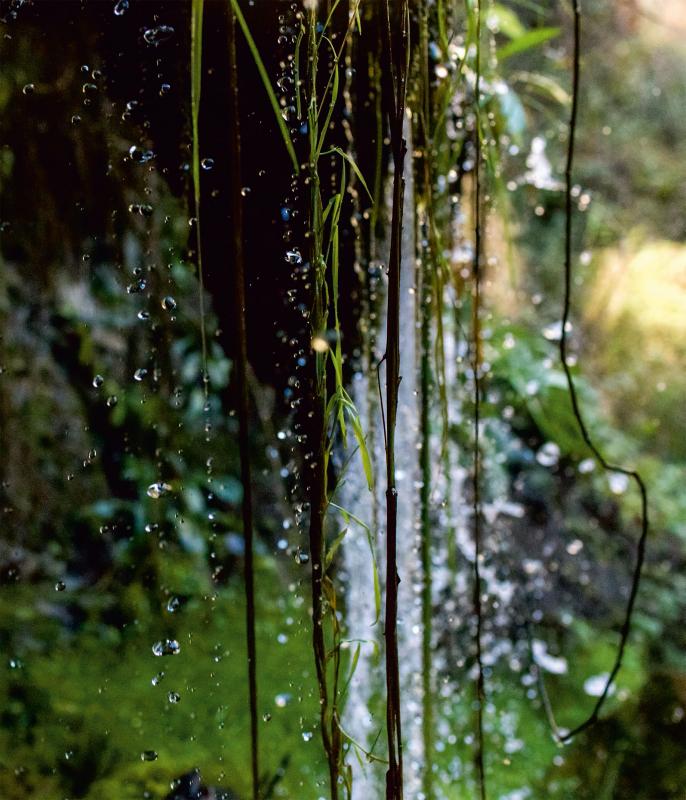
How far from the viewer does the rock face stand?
1001 millimetres

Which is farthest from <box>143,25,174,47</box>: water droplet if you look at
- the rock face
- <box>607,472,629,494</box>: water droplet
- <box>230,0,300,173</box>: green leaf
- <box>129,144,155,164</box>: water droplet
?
<box>607,472,629,494</box>: water droplet

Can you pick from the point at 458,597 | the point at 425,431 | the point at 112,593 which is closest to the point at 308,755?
the point at 425,431

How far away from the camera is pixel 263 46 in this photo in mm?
628

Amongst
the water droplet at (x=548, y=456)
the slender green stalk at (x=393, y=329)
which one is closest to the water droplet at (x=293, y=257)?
the slender green stalk at (x=393, y=329)

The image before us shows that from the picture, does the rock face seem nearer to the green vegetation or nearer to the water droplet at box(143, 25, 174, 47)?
the green vegetation

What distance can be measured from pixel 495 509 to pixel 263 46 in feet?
4.95

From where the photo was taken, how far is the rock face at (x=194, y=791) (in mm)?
1001

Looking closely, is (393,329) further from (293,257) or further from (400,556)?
(400,556)

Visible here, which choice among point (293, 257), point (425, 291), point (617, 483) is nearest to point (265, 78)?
point (293, 257)

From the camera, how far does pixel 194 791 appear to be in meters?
1.01

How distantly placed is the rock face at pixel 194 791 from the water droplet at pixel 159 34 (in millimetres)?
1050

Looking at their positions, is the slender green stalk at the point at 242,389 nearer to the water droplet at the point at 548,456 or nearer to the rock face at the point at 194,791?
the rock face at the point at 194,791

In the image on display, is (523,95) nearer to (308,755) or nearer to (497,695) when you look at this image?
(497,695)

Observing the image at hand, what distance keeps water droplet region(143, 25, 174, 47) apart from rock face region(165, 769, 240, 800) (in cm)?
105
